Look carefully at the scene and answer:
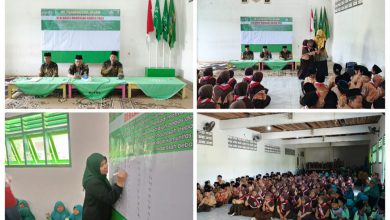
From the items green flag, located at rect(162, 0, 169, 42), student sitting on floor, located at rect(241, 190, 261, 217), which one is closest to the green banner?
student sitting on floor, located at rect(241, 190, 261, 217)

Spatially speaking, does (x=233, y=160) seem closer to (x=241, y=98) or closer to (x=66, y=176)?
(x=241, y=98)

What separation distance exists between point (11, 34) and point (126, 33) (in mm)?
1039

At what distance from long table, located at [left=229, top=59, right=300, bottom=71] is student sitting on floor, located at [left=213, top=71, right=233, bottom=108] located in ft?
0.54

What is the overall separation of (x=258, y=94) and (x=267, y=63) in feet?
0.84

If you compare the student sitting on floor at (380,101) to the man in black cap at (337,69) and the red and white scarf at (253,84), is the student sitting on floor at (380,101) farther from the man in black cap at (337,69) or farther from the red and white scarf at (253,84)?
the red and white scarf at (253,84)

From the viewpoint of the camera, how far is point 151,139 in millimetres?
1579

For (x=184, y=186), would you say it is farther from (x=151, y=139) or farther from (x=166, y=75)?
(x=166, y=75)

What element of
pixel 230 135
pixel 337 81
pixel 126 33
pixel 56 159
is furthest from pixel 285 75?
pixel 126 33

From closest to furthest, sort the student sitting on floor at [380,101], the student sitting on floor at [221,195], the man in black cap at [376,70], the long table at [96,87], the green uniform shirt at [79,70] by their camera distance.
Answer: the student sitting on floor at [221,195], the student sitting on floor at [380,101], the man in black cap at [376,70], the long table at [96,87], the green uniform shirt at [79,70]

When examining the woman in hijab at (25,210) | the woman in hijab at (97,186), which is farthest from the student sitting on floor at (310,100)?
the woman in hijab at (25,210)

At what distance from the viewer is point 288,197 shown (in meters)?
1.58

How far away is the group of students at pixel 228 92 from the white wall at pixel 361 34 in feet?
1.58

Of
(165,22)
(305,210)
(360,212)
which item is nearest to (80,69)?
(165,22)

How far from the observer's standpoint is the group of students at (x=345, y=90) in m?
1.75
